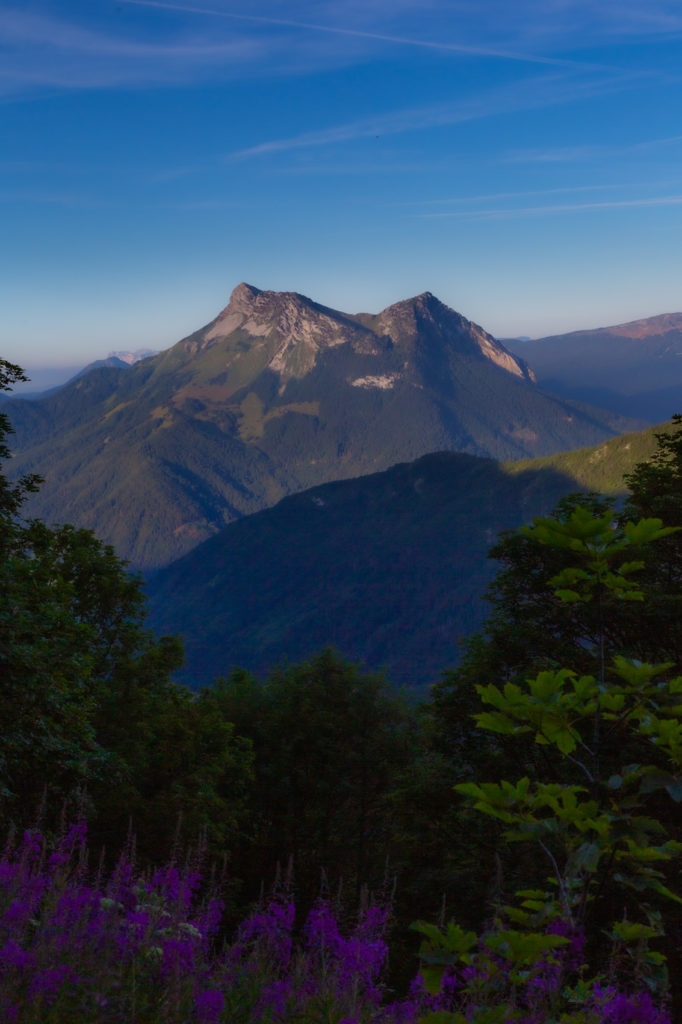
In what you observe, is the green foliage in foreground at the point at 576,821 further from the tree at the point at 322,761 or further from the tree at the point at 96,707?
the tree at the point at 322,761

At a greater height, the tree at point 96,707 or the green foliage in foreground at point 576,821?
the green foliage in foreground at point 576,821

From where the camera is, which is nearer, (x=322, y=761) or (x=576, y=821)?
(x=576, y=821)

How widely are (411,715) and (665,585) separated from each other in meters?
25.9

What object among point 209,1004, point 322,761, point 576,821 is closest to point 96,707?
point 322,761

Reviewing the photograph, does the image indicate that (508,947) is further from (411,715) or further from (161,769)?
(411,715)

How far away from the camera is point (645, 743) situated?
17.0 feet

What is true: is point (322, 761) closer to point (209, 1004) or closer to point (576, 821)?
point (209, 1004)

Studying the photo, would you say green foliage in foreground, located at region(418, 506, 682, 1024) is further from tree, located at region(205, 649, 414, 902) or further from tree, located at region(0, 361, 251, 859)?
tree, located at region(205, 649, 414, 902)

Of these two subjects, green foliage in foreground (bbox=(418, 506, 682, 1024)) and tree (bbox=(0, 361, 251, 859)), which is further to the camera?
tree (bbox=(0, 361, 251, 859))

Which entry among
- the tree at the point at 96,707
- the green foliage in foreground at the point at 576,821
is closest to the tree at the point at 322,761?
the tree at the point at 96,707

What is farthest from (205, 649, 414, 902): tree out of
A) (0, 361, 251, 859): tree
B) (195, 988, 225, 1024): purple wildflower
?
(195, 988, 225, 1024): purple wildflower

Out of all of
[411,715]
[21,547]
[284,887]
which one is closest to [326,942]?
[284,887]

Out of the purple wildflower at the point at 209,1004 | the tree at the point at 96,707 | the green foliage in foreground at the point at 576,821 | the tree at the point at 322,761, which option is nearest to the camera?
the green foliage in foreground at the point at 576,821

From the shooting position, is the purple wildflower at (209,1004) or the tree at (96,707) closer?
the purple wildflower at (209,1004)
